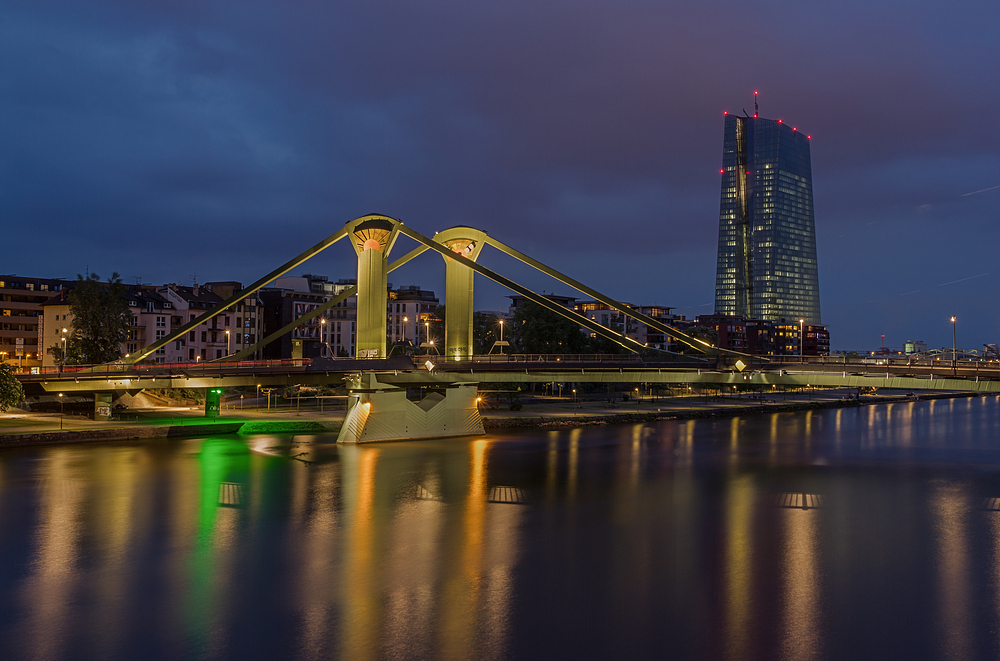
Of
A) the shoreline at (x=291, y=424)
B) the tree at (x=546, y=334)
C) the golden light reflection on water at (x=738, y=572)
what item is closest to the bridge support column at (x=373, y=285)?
the shoreline at (x=291, y=424)

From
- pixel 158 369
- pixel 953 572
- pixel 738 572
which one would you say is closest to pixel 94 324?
pixel 158 369

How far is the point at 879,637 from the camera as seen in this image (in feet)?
61.5

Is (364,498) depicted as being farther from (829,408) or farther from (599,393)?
(829,408)

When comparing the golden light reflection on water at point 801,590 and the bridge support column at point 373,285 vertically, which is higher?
the bridge support column at point 373,285

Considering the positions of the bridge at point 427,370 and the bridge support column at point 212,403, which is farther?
the bridge support column at point 212,403

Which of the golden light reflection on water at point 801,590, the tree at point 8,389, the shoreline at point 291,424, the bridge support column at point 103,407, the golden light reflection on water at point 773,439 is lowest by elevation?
the golden light reflection on water at point 773,439

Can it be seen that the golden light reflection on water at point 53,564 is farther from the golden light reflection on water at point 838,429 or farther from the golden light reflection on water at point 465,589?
the golden light reflection on water at point 838,429

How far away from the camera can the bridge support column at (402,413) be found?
5203cm

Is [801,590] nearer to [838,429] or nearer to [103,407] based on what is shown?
[103,407]

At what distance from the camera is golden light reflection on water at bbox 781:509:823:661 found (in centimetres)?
1805

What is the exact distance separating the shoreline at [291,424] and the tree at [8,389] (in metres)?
2.15

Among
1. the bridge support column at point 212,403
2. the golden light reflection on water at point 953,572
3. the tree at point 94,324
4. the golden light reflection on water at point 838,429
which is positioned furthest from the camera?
the tree at point 94,324

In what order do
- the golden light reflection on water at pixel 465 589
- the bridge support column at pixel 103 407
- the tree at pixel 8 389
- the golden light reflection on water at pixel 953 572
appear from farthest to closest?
the bridge support column at pixel 103 407 → the tree at pixel 8 389 → the golden light reflection on water at pixel 953 572 → the golden light reflection on water at pixel 465 589

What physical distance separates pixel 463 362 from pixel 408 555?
92.1 ft
